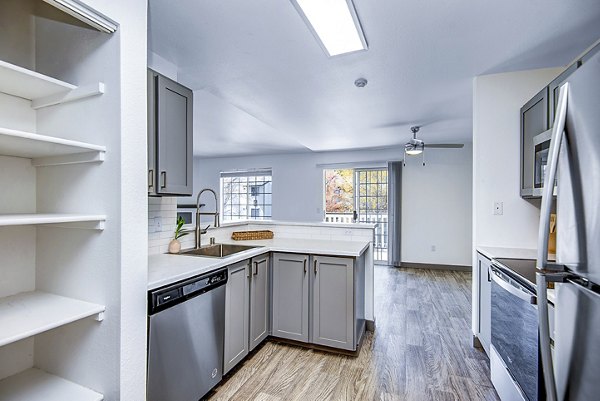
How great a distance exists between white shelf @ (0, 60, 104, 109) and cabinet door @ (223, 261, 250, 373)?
Result: 54.1 inches

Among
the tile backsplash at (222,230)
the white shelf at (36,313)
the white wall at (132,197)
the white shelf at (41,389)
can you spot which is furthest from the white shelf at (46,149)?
the white shelf at (41,389)

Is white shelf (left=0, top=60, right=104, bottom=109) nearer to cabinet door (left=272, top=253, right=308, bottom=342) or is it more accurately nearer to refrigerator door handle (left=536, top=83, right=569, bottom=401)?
refrigerator door handle (left=536, top=83, right=569, bottom=401)

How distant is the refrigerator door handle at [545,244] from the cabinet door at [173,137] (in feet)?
6.26

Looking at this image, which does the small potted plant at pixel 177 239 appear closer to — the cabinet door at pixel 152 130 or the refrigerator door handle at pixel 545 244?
the cabinet door at pixel 152 130

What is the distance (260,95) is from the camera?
10.5 ft

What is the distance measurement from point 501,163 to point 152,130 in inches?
112

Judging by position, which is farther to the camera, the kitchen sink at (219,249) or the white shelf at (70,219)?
the kitchen sink at (219,249)

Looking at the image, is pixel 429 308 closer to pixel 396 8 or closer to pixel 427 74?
pixel 427 74

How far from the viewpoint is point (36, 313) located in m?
1.17

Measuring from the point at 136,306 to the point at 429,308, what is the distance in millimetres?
3499

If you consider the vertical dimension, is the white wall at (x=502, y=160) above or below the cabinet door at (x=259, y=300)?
above

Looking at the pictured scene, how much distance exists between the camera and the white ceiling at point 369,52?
1.74 meters

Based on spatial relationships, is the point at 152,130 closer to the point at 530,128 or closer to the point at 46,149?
the point at 46,149

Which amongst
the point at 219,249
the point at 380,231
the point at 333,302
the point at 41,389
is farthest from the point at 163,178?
the point at 380,231
